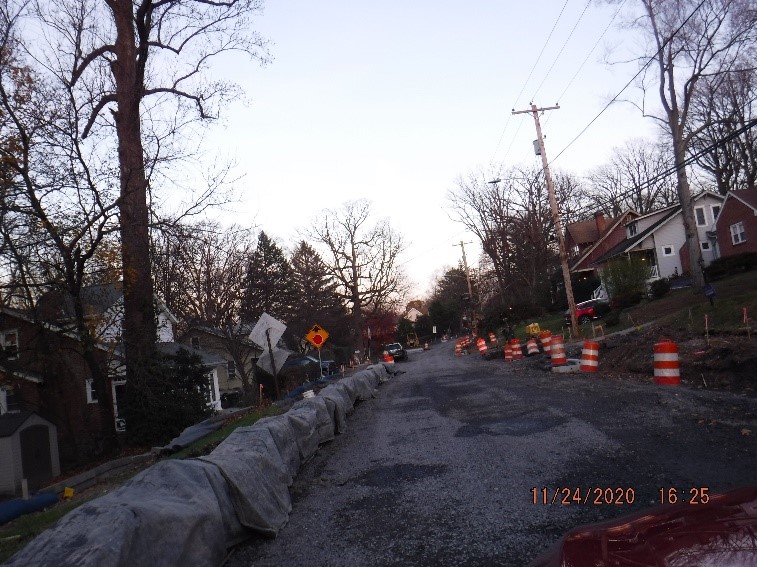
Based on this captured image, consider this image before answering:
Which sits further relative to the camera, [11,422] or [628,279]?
[628,279]

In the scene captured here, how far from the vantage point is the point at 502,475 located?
7262mm

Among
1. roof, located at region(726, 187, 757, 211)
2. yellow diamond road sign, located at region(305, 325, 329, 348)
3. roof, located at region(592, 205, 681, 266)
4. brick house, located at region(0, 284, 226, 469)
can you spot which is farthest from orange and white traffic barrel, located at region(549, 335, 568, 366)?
roof, located at region(592, 205, 681, 266)

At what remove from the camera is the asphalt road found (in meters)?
5.39

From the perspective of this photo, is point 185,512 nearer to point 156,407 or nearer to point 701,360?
point 701,360

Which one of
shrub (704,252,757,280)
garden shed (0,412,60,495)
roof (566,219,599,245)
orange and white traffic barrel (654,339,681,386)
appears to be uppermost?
roof (566,219,599,245)

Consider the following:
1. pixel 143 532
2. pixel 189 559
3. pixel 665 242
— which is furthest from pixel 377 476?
pixel 665 242

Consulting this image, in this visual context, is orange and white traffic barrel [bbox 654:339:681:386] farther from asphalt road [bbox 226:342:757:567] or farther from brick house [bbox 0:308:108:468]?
brick house [bbox 0:308:108:468]

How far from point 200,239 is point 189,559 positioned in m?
17.4

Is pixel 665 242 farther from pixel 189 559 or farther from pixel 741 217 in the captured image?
pixel 189 559

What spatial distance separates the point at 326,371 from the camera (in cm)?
5034

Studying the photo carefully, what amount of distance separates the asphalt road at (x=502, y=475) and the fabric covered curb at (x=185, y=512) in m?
0.28

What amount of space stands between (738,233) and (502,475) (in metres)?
40.1

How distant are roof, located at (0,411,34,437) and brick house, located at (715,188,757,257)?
123 feet

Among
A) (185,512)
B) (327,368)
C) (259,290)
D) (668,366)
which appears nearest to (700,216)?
(327,368)
